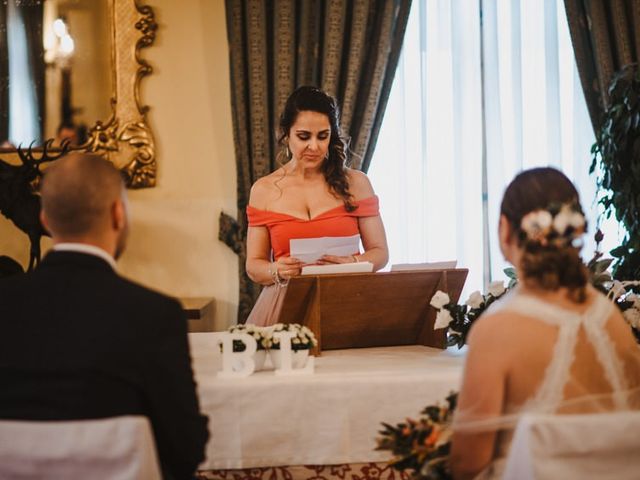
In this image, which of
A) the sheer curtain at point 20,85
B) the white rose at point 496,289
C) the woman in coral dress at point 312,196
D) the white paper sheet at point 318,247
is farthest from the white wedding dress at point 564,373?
the sheer curtain at point 20,85

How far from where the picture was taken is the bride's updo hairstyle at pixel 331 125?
379cm

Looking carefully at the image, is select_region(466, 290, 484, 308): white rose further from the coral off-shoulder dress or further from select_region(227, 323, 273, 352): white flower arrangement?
the coral off-shoulder dress

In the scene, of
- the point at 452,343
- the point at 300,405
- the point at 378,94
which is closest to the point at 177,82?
the point at 378,94

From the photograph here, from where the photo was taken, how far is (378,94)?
520 cm

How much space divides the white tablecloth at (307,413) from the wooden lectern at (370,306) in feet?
1.48

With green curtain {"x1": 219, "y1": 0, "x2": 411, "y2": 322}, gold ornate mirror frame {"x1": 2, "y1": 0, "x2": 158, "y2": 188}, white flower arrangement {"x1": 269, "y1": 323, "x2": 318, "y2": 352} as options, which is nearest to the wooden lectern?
white flower arrangement {"x1": 269, "y1": 323, "x2": 318, "y2": 352}

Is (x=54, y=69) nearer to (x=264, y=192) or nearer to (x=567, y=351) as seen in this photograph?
(x=264, y=192)

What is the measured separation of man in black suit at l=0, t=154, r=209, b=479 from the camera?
1.85 metres

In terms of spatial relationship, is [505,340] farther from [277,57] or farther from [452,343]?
[277,57]

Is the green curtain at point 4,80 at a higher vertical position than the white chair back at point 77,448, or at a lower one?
higher

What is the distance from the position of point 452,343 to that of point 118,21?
3102mm

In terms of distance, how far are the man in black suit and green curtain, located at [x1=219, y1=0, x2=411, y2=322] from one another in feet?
10.4

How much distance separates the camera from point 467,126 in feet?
17.7

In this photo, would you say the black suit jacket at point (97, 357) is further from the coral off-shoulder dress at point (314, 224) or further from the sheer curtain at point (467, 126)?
the sheer curtain at point (467, 126)
